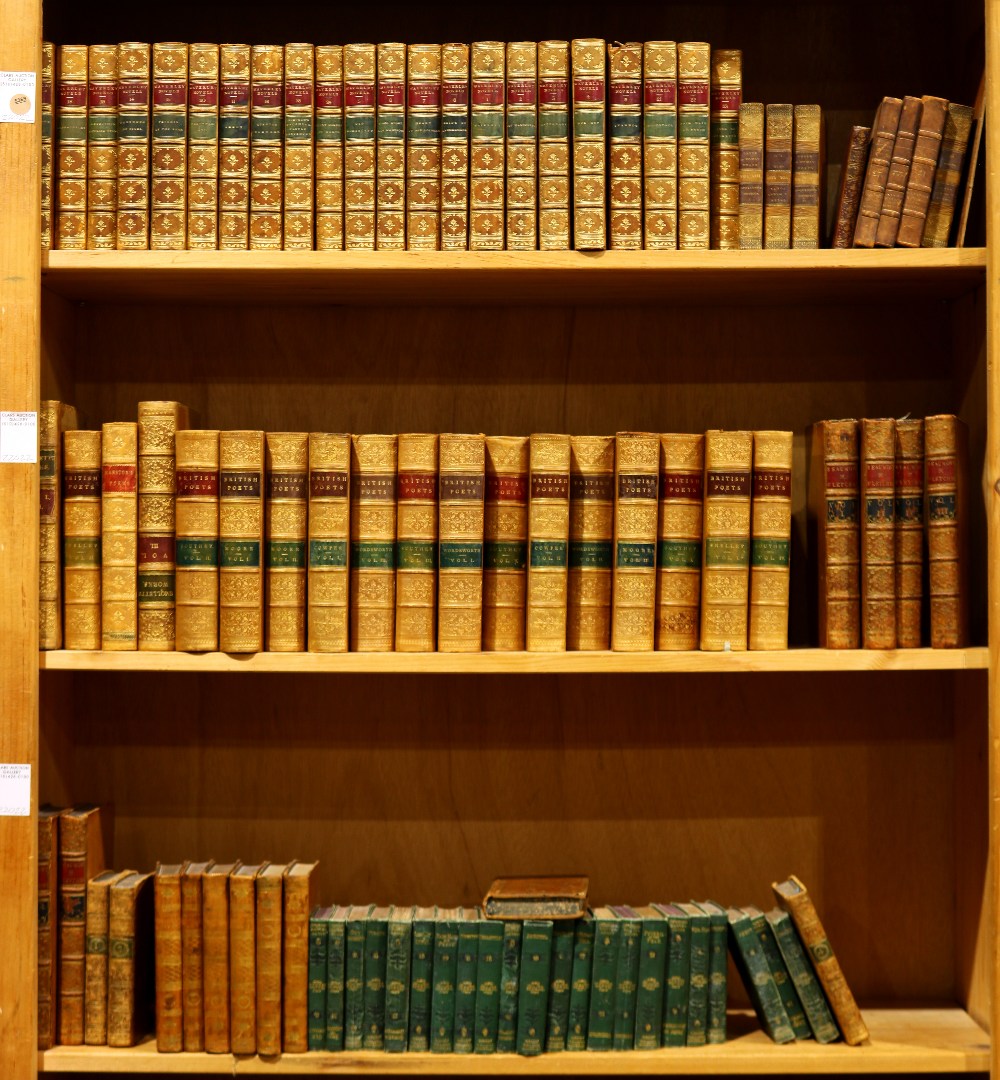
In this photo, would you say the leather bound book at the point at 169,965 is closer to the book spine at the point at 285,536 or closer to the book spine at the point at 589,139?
the book spine at the point at 285,536

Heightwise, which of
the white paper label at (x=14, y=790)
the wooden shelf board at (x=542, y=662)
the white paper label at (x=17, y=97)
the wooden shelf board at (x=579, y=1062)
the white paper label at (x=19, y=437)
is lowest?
the wooden shelf board at (x=579, y=1062)

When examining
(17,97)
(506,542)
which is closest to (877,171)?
(506,542)

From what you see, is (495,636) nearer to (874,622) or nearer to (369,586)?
(369,586)

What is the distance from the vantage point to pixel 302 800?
1.73 meters

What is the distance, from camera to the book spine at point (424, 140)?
1.46m

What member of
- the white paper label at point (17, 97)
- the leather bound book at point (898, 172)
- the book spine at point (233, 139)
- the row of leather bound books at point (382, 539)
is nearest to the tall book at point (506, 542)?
the row of leather bound books at point (382, 539)

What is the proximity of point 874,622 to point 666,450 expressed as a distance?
1.18ft

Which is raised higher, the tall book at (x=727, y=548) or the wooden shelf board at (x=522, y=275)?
the wooden shelf board at (x=522, y=275)

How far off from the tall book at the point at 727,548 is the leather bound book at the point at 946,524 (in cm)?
24

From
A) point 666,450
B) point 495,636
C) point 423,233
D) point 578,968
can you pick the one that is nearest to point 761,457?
point 666,450

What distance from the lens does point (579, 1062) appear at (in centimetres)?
145

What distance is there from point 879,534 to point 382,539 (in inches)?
26.1

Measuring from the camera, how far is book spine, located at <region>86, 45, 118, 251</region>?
1470 mm

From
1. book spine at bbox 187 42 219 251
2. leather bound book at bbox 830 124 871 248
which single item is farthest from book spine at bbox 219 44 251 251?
leather bound book at bbox 830 124 871 248
